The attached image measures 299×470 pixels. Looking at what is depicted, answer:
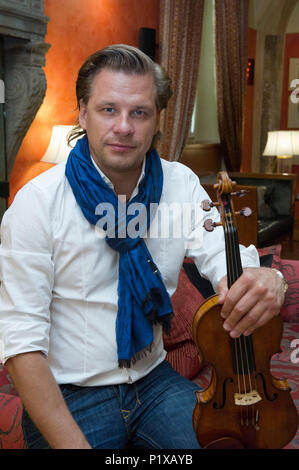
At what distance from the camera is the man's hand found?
1002mm

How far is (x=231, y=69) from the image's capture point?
18.7 feet

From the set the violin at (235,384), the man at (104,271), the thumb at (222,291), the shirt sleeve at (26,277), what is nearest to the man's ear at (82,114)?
the man at (104,271)

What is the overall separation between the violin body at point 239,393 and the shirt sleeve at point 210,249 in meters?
0.20

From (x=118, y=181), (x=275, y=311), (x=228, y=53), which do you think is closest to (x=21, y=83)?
(x=118, y=181)

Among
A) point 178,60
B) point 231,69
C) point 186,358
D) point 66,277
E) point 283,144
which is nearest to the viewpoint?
point 66,277

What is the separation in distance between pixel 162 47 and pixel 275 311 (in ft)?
12.4

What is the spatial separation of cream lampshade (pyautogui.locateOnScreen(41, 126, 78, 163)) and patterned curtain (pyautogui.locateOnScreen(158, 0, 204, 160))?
1230 mm

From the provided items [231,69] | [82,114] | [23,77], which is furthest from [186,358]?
[231,69]

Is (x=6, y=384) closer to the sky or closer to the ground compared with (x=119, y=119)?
closer to the ground

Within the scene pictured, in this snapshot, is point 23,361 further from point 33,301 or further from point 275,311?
point 275,311

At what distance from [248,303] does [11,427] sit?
76 cm

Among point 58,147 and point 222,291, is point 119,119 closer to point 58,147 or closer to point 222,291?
point 222,291

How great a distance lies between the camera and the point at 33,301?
42.3 inches

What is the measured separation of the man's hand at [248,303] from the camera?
100 centimetres
